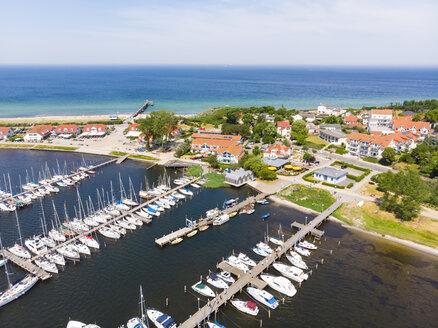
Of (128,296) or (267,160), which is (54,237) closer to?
(128,296)

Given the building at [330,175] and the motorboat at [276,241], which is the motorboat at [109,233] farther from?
the building at [330,175]

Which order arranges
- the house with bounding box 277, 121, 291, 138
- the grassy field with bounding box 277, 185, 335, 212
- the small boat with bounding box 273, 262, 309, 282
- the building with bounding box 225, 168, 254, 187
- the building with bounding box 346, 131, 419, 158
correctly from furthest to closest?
the house with bounding box 277, 121, 291, 138 → the building with bounding box 346, 131, 419, 158 → the building with bounding box 225, 168, 254, 187 → the grassy field with bounding box 277, 185, 335, 212 → the small boat with bounding box 273, 262, 309, 282

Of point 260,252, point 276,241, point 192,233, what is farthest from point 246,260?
point 192,233

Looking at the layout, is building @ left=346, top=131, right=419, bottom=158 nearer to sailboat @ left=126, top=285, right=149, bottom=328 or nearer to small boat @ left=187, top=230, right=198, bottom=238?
small boat @ left=187, top=230, right=198, bottom=238

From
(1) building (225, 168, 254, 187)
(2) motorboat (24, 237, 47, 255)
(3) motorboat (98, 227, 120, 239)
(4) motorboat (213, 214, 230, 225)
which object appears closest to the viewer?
(2) motorboat (24, 237, 47, 255)

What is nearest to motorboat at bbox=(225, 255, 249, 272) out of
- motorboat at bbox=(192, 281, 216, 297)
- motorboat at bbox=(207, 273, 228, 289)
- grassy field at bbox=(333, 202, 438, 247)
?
motorboat at bbox=(207, 273, 228, 289)

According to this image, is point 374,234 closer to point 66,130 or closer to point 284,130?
point 284,130

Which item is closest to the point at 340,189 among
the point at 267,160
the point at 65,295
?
the point at 267,160
